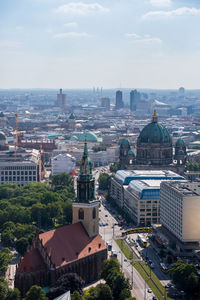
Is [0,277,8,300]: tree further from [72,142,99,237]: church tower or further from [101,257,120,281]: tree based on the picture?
[72,142,99,237]: church tower

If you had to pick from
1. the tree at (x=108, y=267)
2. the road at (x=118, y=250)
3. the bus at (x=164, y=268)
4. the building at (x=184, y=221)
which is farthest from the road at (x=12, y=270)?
the building at (x=184, y=221)

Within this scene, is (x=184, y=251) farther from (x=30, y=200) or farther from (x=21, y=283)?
(x=30, y=200)

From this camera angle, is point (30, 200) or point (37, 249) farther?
point (30, 200)

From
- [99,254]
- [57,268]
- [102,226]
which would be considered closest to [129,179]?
[102,226]

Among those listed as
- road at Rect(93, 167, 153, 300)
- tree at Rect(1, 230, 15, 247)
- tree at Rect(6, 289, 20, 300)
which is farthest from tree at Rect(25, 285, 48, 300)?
tree at Rect(1, 230, 15, 247)

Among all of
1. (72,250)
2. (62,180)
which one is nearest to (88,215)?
(72,250)

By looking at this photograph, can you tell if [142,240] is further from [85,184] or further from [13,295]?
[13,295]
